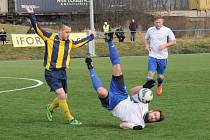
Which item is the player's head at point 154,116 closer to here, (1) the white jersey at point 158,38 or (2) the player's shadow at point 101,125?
(2) the player's shadow at point 101,125

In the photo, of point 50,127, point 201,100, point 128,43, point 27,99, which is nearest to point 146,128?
point 50,127

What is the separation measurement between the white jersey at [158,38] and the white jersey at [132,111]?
624cm

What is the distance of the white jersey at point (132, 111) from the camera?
9664 millimetres

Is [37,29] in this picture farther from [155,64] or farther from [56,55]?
[155,64]

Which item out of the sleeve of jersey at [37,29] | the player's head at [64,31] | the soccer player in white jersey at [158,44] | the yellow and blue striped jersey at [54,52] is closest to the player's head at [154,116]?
the yellow and blue striped jersey at [54,52]

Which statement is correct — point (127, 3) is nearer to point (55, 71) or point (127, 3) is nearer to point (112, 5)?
point (112, 5)

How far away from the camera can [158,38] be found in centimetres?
1584

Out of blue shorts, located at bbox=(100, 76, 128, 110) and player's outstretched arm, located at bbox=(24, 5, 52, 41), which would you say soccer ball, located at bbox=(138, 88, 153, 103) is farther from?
player's outstretched arm, located at bbox=(24, 5, 52, 41)

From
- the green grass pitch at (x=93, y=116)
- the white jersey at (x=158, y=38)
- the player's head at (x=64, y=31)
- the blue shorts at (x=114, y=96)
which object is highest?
the player's head at (x=64, y=31)

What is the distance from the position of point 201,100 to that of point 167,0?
68.2 m

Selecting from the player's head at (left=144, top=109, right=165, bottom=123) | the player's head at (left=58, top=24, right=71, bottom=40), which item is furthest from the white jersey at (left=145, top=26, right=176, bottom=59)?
the player's head at (left=144, top=109, right=165, bottom=123)

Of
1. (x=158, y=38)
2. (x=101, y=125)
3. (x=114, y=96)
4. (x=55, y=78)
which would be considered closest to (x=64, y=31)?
(x=55, y=78)

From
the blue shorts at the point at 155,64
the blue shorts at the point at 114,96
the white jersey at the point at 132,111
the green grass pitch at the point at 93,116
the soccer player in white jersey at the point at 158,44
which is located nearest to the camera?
the green grass pitch at the point at 93,116

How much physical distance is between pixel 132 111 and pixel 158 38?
21.1 feet
